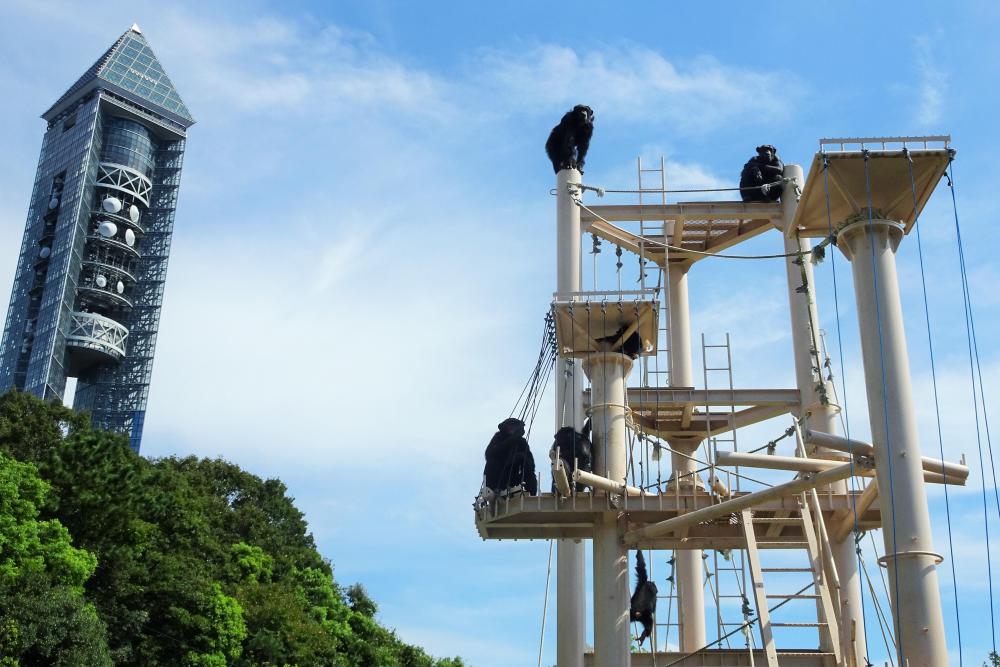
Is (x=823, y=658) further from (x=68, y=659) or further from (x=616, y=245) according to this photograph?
(x=68, y=659)

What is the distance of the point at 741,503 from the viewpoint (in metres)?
23.2

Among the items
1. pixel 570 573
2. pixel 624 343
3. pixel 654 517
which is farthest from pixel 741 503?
pixel 570 573

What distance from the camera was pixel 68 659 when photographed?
36750 millimetres

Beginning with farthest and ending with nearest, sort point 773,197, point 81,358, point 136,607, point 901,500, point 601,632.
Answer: point 81,358, point 136,607, point 773,197, point 601,632, point 901,500

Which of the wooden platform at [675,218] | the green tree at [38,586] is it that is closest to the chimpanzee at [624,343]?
the wooden platform at [675,218]

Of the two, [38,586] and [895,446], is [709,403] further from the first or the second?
[38,586]

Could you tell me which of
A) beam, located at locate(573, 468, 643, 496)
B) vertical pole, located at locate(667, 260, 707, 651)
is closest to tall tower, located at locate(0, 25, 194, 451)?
vertical pole, located at locate(667, 260, 707, 651)

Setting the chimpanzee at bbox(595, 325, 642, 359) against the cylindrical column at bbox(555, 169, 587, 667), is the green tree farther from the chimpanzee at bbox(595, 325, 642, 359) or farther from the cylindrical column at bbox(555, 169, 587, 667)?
the chimpanzee at bbox(595, 325, 642, 359)

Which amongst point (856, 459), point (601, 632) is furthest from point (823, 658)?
point (856, 459)

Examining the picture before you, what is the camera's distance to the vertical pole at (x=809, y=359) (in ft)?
92.7

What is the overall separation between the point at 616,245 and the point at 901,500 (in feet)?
57.5

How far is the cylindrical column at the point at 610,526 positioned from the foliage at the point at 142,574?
2095 cm

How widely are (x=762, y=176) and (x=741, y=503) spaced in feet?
50.9

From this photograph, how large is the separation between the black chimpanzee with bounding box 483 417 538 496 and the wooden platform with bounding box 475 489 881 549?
1.37ft
